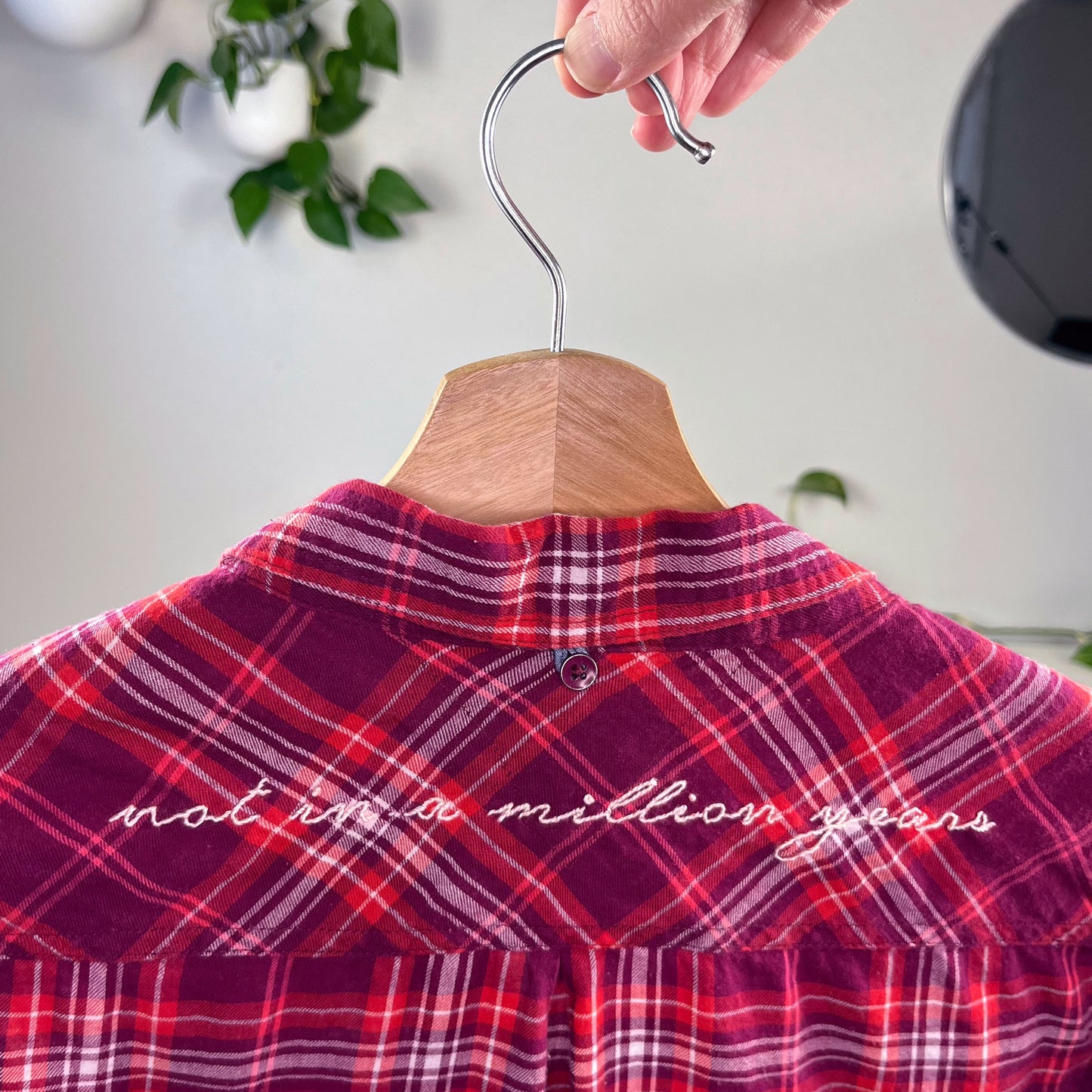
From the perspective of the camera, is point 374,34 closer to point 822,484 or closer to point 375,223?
point 375,223

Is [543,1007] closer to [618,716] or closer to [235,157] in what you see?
[618,716]

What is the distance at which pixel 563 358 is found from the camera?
48 centimetres

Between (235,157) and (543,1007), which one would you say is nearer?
(543,1007)

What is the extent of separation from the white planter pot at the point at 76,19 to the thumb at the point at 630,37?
81 cm

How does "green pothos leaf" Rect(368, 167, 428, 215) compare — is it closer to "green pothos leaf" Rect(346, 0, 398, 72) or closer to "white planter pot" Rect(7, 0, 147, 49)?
"green pothos leaf" Rect(346, 0, 398, 72)

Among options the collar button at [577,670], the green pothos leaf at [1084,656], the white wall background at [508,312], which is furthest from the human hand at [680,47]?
the green pothos leaf at [1084,656]

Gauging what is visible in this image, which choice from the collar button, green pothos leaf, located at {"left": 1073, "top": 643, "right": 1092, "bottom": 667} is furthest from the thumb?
green pothos leaf, located at {"left": 1073, "top": 643, "right": 1092, "bottom": 667}

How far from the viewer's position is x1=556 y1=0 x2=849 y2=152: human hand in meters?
0.36

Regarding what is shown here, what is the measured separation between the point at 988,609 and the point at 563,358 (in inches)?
38.2

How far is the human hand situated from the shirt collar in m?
0.20

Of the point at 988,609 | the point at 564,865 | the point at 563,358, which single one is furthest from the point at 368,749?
the point at 988,609

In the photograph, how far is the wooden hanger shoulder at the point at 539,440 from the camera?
48 centimetres

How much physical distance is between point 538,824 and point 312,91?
924mm

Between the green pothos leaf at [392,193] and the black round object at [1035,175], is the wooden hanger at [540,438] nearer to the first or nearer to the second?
the black round object at [1035,175]
